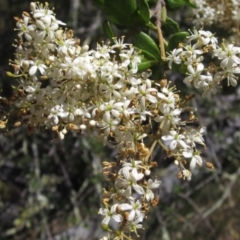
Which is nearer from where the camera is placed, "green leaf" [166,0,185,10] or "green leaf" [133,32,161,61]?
"green leaf" [133,32,161,61]

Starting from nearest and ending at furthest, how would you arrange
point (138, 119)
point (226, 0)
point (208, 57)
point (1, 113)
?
point (138, 119) → point (1, 113) → point (226, 0) → point (208, 57)

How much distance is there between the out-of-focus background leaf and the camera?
267cm

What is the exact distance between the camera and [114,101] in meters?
1.04

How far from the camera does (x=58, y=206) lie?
116 inches

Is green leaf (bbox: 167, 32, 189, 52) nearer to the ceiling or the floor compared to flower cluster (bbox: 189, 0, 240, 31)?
nearer to the ceiling

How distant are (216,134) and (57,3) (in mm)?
1134

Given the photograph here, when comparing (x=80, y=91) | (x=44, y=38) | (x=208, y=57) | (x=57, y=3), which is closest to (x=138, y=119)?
(x=80, y=91)

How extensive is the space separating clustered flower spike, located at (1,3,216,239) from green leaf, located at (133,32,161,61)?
23 mm

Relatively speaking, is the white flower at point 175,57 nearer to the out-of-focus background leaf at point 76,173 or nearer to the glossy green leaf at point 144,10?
the glossy green leaf at point 144,10

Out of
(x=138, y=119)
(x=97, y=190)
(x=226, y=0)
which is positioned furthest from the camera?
(x=97, y=190)

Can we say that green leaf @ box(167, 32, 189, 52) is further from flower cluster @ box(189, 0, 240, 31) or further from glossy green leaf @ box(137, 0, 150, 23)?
flower cluster @ box(189, 0, 240, 31)

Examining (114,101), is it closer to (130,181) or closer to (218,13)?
(130,181)

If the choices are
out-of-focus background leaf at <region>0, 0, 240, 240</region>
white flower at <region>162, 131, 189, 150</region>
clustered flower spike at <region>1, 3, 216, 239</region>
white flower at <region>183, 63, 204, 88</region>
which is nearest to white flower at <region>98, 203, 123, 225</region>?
clustered flower spike at <region>1, 3, 216, 239</region>

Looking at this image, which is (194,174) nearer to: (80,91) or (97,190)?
(97,190)
